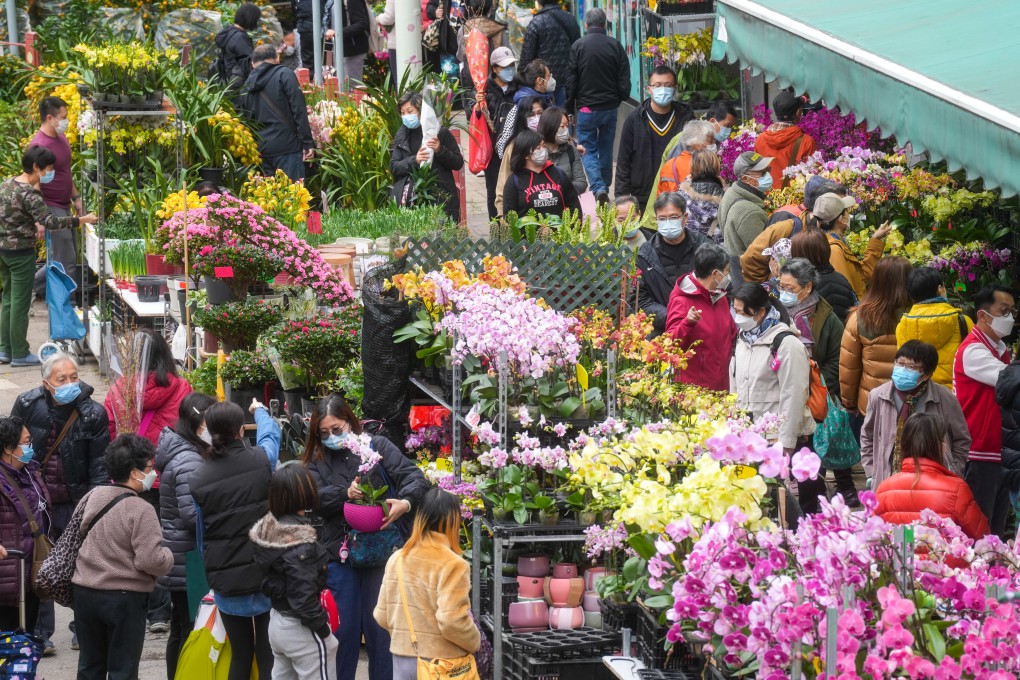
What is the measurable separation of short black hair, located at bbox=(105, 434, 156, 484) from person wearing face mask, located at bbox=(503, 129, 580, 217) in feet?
→ 14.0

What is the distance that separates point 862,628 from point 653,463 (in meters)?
1.94

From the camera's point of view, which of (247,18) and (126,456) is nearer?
(126,456)

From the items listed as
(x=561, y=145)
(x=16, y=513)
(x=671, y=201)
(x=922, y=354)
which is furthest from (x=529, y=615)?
(x=561, y=145)

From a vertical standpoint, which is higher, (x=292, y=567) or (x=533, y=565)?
(x=292, y=567)

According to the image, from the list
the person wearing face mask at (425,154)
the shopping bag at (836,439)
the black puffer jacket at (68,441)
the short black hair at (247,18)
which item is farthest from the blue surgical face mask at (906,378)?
the short black hair at (247,18)

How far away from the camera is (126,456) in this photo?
264 inches

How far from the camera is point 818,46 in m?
6.62

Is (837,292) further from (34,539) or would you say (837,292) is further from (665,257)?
(34,539)

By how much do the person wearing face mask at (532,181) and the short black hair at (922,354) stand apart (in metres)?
3.80

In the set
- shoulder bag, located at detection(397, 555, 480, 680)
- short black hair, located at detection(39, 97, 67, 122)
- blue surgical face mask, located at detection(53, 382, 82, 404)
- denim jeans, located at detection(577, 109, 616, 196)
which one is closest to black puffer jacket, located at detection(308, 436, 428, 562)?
shoulder bag, located at detection(397, 555, 480, 680)

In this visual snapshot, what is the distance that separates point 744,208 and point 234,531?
4.29 meters

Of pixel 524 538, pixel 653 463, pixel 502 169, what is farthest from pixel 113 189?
pixel 653 463

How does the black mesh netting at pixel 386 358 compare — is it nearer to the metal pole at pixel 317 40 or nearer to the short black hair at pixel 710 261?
the short black hair at pixel 710 261

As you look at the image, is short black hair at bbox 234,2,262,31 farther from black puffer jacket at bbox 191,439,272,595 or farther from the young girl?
the young girl
